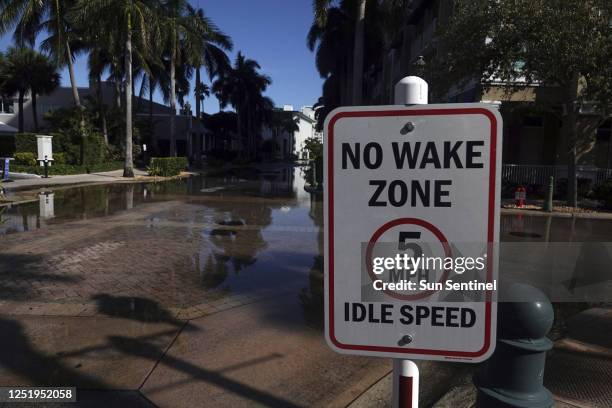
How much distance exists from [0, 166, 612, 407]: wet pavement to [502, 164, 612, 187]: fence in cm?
813

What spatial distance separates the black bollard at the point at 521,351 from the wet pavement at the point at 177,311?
1.65m

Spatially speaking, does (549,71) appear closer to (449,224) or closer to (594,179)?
(594,179)

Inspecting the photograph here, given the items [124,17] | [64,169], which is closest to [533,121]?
[124,17]

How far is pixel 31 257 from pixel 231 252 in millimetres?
3314

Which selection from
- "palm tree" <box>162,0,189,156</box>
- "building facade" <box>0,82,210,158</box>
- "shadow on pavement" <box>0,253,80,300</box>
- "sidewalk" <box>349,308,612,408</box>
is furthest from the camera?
"building facade" <box>0,82,210,158</box>

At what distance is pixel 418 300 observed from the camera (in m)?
1.51

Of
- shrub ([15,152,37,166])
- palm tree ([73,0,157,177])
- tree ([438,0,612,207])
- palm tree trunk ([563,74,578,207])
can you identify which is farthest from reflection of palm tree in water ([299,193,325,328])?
shrub ([15,152,37,166])

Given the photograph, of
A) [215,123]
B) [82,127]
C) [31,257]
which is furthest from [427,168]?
[215,123]

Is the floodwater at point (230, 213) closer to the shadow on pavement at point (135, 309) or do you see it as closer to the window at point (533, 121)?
the shadow on pavement at point (135, 309)

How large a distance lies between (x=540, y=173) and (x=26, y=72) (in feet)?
133

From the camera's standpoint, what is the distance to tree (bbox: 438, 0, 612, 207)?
1297cm

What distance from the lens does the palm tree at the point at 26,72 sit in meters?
40.1

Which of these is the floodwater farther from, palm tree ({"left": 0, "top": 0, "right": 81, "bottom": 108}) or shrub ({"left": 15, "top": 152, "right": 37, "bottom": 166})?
palm tree ({"left": 0, "top": 0, "right": 81, "bottom": 108})

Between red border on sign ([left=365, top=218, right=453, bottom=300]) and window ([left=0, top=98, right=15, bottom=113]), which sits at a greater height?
window ([left=0, top=98, right=15, bottom=113])
